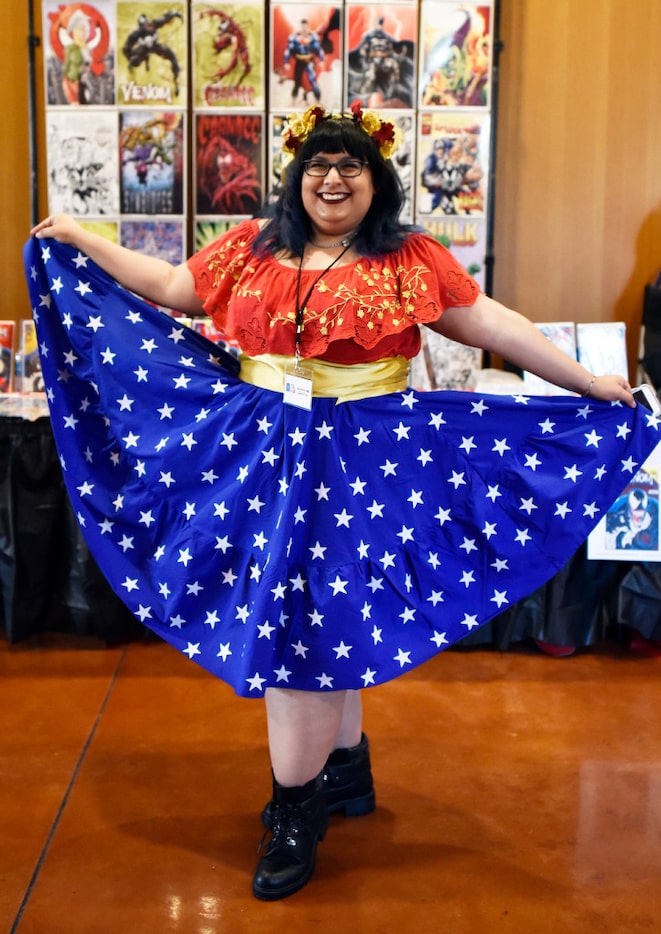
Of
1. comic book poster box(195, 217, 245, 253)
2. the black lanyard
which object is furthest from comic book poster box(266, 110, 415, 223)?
Answer: the black lanyard

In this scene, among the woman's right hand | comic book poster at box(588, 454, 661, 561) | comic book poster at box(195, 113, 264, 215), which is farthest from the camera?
comic book poster at box(195, 113, 264, 215)

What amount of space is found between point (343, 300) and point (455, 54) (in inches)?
81.8

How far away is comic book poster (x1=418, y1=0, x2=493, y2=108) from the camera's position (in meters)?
3.45

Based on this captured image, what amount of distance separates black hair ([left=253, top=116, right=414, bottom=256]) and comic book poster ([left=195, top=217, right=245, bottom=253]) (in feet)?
5.54

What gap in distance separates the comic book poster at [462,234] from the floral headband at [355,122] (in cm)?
165

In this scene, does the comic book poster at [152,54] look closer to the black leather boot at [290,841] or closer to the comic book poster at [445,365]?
the comic book poster at [445,365]

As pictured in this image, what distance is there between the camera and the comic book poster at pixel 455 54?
3.45m

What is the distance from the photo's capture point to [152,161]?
3.55m

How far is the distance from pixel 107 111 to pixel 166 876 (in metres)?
2.70

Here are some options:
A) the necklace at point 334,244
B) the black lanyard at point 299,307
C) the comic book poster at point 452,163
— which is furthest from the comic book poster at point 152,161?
the black lanyard at point 299,307

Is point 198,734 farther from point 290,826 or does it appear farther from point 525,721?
point 525,721

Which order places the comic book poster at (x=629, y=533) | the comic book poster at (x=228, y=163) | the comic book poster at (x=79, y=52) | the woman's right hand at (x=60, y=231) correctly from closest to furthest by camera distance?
the woman's right hand at (x=60, y=231) → the comic book poster at (x=629, y=533) → the comic book poster at (x=79, y=52) → the comic book poster at (x=228, y=163)

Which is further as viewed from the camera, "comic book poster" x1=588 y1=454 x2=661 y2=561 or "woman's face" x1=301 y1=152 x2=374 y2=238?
"comic book poster" x1=588 y1=454 x2=661 y2=561

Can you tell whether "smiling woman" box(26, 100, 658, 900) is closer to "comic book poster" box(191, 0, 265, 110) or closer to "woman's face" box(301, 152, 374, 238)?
"woman's face" box(301, 152, 374, 238)
